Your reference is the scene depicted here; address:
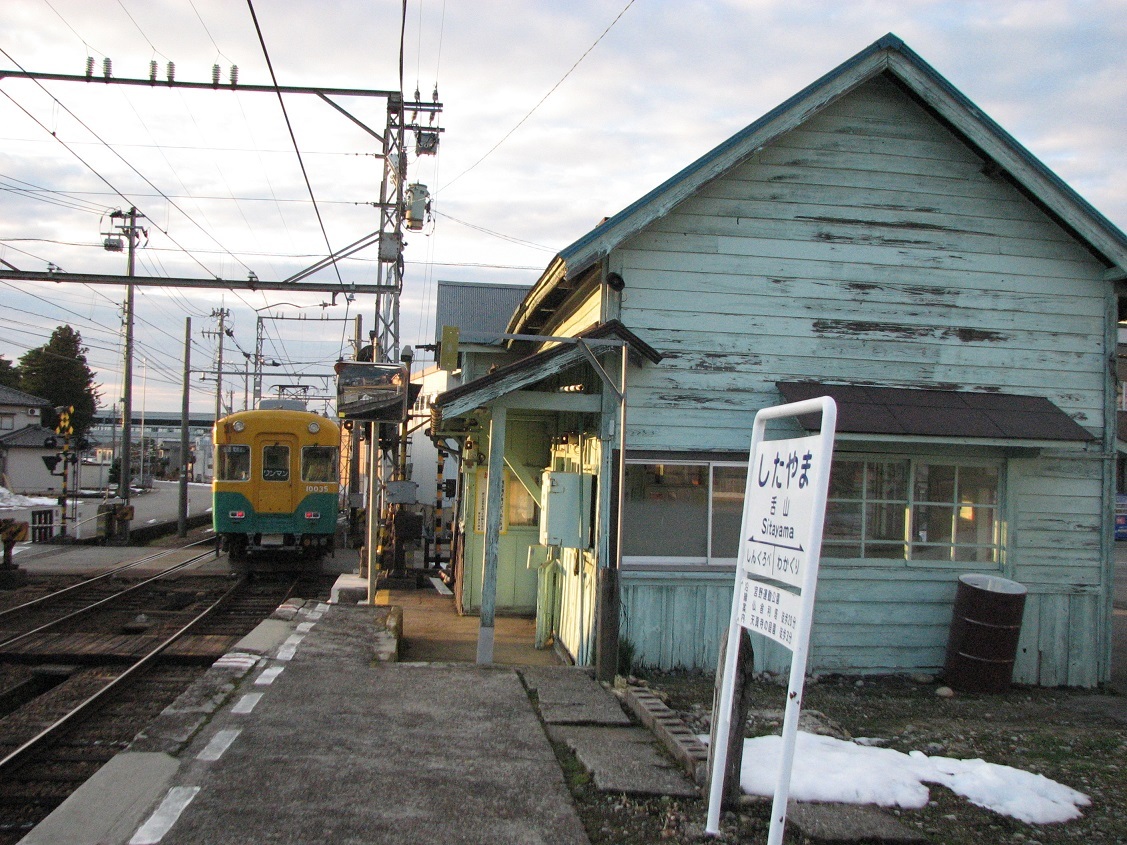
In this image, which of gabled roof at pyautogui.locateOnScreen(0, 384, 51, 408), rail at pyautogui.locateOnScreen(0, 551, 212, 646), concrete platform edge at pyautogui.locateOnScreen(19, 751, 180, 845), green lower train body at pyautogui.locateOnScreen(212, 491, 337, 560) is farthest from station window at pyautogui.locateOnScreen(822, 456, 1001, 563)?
gabled roof at pyautogui.locateOnScreen(0, 384, 51, 408)

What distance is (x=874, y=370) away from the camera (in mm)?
9328

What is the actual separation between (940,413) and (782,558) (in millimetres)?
5443

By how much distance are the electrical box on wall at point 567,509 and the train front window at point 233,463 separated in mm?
11720

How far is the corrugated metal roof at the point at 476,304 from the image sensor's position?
84.3ft

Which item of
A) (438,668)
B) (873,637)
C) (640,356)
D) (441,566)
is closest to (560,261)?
(640,356)

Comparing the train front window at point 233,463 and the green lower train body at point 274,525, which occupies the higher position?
the train front window at point 233,463

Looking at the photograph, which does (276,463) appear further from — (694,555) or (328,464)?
(694,555)

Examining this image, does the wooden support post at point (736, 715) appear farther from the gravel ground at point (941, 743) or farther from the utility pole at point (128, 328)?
the utility pole at point (128, 328)

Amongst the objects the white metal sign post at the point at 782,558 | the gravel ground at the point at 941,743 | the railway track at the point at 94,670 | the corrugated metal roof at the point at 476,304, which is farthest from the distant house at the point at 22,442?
the white metal sign post at the point at 782,558

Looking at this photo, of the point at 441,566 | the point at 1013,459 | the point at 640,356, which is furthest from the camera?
the point at 441,566

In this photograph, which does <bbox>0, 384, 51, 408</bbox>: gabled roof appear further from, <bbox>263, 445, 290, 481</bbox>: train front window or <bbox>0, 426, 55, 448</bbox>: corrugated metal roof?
<bbox>263, 445, 290, 481</bbox>: train front window

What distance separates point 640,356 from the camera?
8797 mm

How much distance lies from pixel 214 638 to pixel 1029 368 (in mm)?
9921

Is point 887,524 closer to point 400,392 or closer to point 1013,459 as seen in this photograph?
point 1013,459
